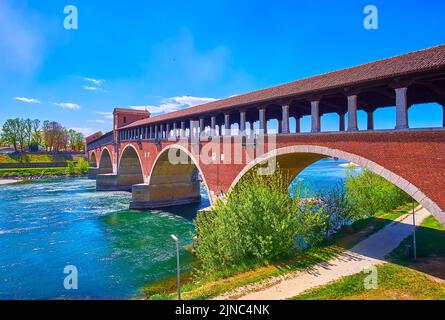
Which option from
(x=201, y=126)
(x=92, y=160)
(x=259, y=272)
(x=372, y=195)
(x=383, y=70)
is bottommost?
(x=259, y=272)

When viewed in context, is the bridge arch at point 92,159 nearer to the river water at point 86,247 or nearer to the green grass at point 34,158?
the green grass at point 34,158

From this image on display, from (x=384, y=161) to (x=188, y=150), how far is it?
18032mm

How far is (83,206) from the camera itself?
36.5 meters

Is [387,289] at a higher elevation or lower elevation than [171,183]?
lower

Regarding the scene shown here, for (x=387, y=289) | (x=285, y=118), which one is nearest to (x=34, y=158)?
(x=285, y=118)

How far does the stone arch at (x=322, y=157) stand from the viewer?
10.5 m

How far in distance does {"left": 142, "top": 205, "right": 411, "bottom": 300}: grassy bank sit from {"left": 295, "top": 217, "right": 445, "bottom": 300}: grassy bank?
85.3 inches

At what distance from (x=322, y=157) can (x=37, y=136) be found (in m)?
107

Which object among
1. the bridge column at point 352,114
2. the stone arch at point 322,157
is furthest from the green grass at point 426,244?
the bridge column at point 352,114

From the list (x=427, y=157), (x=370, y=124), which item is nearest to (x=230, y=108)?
(x=370, y=124)

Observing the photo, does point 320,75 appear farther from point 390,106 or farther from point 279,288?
point 279,288

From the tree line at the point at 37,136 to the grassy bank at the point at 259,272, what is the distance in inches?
3854

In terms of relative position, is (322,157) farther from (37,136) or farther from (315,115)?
(37,136)

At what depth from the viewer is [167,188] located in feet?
122
